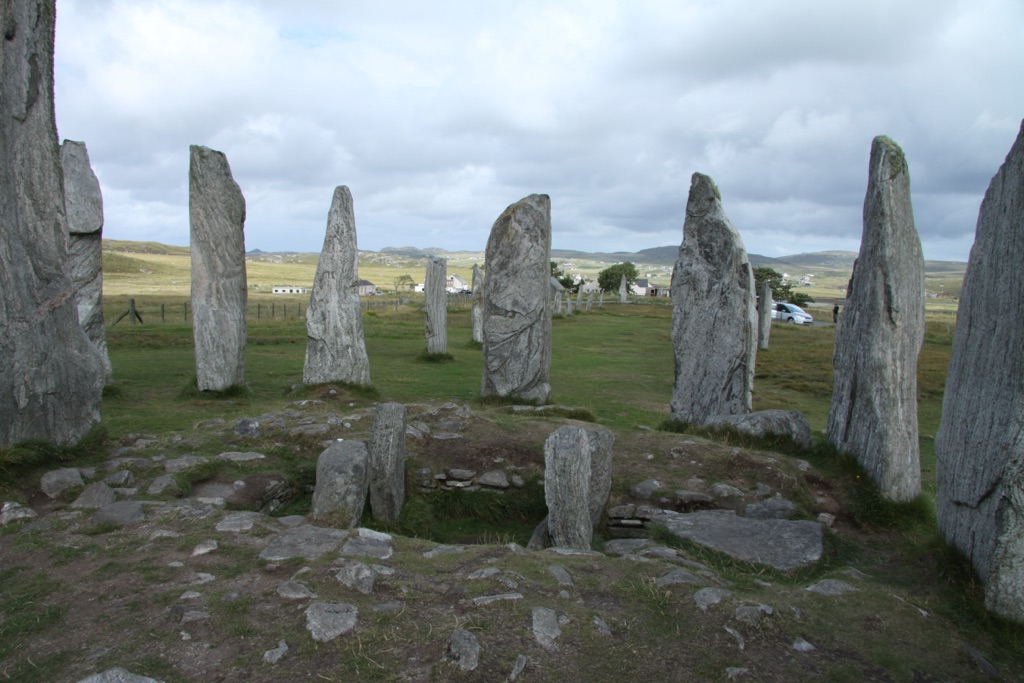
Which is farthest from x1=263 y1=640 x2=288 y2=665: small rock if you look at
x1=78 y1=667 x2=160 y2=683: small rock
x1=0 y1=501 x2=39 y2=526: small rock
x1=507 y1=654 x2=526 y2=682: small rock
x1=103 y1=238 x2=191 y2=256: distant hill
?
x1=103 y1=238 x2=191 y2=256: distant hill

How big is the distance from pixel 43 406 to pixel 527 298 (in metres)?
7.29

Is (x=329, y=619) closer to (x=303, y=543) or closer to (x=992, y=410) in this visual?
(x=303, y=543)

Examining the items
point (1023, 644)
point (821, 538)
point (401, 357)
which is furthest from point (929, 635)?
point (401, 357)

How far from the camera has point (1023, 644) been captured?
4707 millimetres

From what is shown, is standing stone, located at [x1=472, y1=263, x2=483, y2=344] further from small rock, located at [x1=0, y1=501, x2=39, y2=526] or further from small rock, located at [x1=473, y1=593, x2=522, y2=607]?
small rock, located at [x1=473, y1=593, x2=522, y2=607]

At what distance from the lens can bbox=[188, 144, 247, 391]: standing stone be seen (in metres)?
12.7

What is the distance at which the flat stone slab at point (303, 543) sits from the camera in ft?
17.4

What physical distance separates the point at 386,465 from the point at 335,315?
268 inches

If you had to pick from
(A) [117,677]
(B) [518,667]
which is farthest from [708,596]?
(A) [117,677]

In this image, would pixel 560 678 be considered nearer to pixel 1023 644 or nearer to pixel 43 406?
pixel 1023 644

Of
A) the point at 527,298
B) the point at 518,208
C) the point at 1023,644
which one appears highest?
the point at 518,208

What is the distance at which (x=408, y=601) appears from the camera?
4.68m

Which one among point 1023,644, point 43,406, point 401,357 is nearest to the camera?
point 1023,644

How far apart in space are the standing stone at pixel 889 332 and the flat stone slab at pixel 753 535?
1.54 m
